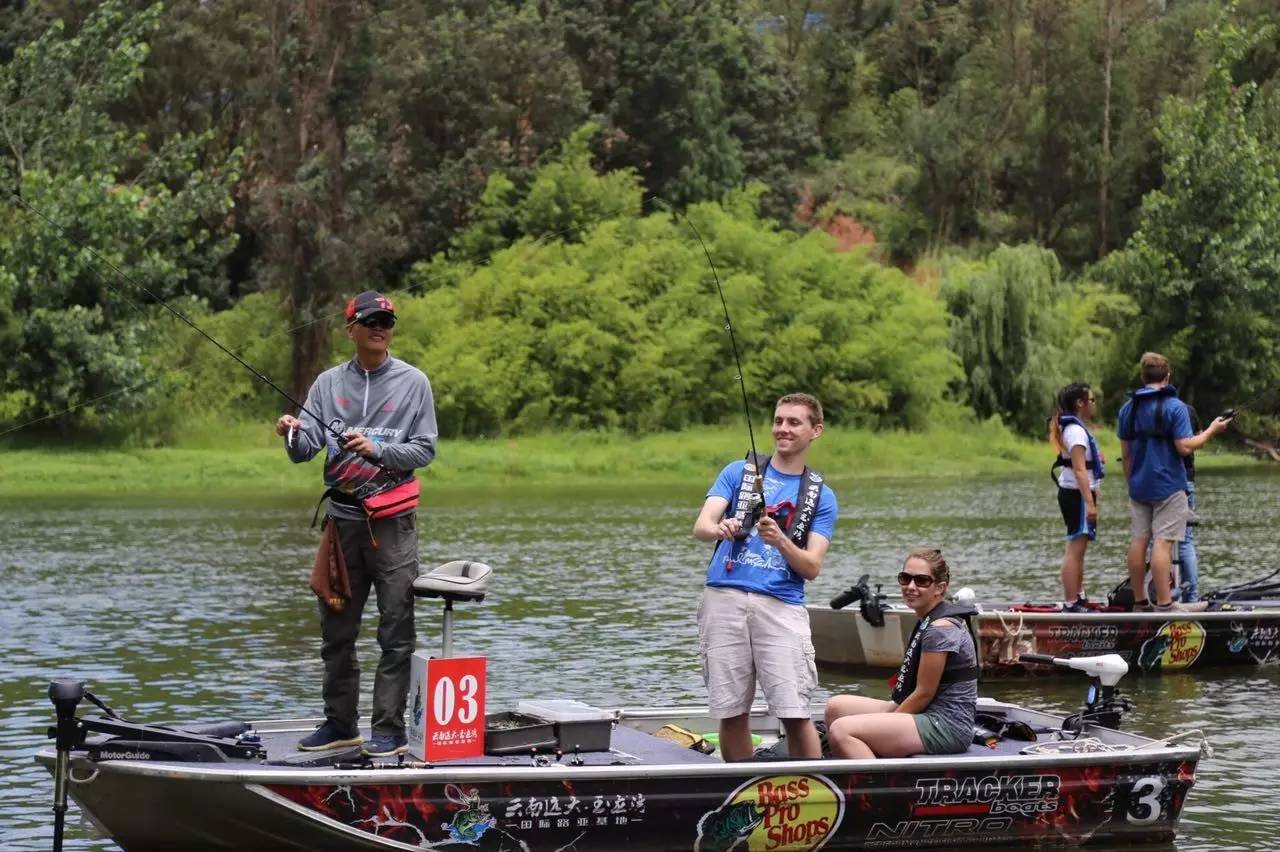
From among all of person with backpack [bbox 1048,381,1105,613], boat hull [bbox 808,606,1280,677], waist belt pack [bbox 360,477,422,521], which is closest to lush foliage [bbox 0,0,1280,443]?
boat hull [bbox 808,606,1280,677]

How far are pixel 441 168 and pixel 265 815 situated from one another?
1881 inches

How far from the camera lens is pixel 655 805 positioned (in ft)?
27.7

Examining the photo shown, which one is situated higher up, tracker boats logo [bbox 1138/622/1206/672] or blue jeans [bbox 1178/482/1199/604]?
blue jeans [bbox 1178/482/1199/604]

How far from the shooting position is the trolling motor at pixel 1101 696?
9.56 meters

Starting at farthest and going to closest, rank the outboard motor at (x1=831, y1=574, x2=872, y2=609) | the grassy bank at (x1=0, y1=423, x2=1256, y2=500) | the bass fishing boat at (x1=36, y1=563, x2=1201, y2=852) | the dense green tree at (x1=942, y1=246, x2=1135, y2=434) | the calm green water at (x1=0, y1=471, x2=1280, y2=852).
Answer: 1. the dense green tree at (x1=942, y1=246, x2=1135, y2=434)
2. the grassy bank at (x1=0, y1=423, x2=1256, y2=500)
3. the calm green water at (x1=0, y1=471, x2=1280, y2=852)
4. the outboard motor at (x1=831, y1=574, x2=872, y2=609)
5. the bass fishing boat at (x1=36, y1=563, x2=1201, y2=852)

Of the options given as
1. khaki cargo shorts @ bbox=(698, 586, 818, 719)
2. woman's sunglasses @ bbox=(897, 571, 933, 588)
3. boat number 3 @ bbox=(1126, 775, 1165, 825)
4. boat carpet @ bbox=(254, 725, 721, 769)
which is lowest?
boat number 3 @ bbox=(1126, 775, 1165, 825)

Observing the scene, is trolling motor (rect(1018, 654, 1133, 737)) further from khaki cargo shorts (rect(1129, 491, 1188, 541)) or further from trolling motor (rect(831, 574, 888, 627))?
khaki cargo shorts (rect(1129, 491, 1188, 541))

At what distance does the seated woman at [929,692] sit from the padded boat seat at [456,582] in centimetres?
169

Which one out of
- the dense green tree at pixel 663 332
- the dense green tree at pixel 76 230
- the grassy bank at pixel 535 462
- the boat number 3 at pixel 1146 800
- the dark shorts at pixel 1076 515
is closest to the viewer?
the boat number 3 at pixel 1146 800

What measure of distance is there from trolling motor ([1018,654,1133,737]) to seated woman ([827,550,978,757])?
0.80 meters

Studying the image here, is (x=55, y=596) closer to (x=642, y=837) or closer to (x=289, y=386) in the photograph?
(x=642, y=837)

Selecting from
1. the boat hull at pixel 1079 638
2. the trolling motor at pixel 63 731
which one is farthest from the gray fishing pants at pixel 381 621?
the boat hull at pixel 1079 638

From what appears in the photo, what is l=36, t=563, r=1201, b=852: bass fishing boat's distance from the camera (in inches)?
318

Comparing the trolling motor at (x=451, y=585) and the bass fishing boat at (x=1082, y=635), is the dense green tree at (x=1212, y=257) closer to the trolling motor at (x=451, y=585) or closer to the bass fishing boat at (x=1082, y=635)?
the bass fishing boat at (x=1082, y=635)
